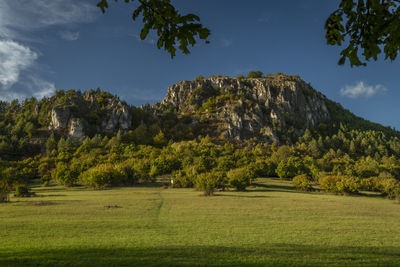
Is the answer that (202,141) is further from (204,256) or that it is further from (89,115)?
(204,256)

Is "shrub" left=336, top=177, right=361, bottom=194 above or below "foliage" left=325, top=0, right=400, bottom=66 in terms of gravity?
below

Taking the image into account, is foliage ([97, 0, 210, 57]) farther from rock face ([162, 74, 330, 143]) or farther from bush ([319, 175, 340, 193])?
rock face ([162, 74, 330, 143])

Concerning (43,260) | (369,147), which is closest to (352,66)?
(43,260)

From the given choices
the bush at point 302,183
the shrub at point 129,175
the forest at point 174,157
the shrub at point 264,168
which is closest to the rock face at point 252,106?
the forest at point 174,157

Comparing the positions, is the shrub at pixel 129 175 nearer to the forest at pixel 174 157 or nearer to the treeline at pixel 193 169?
the treeline at pixel 193 169

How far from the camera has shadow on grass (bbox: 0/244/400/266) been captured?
7.97 m

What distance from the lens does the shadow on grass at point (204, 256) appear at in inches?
314

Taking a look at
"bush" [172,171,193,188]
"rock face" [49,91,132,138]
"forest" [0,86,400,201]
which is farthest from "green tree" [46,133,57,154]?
"bush" [172,171,193,188]

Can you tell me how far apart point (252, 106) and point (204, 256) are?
13588 cm

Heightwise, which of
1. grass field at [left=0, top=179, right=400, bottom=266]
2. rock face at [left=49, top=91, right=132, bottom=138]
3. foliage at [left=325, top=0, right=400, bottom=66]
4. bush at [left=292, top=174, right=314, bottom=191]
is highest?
rock face at [left=49, top=91, right=132, bottom=138]

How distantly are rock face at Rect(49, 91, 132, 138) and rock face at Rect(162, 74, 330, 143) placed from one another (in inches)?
1735

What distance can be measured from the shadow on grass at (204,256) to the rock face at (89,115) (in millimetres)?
100381

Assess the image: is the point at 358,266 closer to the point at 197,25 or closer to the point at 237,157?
the point at 197,25

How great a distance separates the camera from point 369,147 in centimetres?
10850
